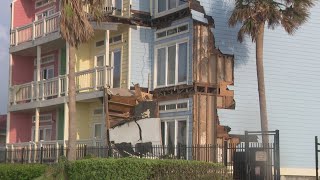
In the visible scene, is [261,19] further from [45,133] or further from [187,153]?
[45,133]

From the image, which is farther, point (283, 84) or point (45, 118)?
point (45, 118)

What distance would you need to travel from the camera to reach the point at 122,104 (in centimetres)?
2584

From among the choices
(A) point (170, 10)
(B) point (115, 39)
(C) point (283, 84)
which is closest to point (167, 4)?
(A) point (170, 10)

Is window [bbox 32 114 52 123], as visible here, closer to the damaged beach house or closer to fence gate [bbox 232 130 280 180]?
the damaged beach house

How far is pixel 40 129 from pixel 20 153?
12.4ft

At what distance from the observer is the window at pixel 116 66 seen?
27859 millimetres

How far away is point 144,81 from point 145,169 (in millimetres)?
9775

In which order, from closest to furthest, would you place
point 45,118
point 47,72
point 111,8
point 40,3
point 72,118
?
point 72,118, point 111,8, point 45,118, point 47,72, point 40,3

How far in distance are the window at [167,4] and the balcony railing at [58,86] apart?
12.6ft

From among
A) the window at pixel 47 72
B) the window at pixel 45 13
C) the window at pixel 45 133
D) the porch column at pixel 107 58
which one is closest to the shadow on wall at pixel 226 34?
the porch column at pixel 107 58

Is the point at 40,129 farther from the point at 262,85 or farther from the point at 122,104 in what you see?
the point at 262,85

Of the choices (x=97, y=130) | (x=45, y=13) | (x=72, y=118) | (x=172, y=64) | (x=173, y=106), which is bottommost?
(x=97, y=130)

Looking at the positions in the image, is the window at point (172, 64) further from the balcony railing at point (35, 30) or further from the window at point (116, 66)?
the balcony railing at point (35, 30)

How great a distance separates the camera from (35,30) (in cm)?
3173
